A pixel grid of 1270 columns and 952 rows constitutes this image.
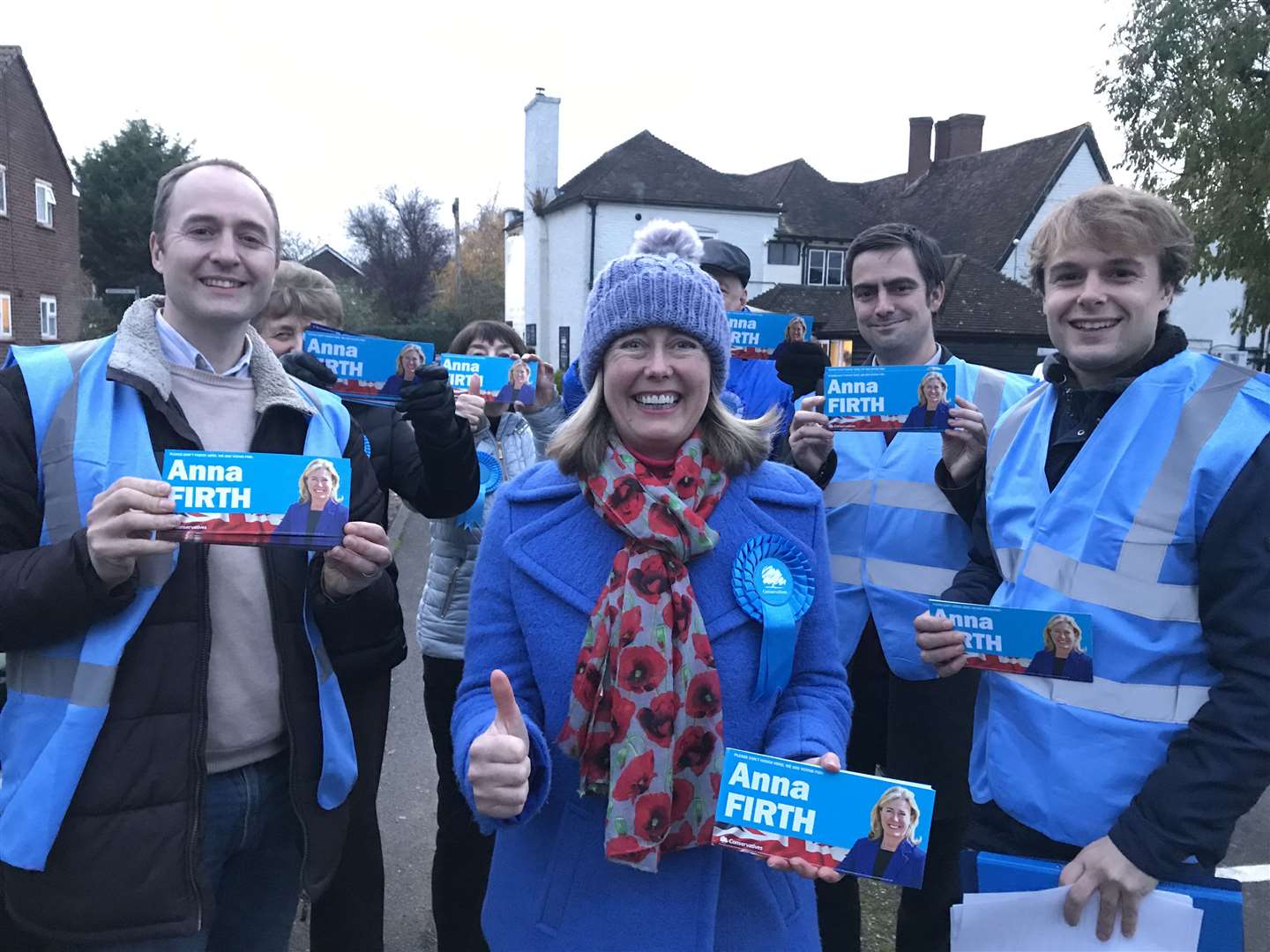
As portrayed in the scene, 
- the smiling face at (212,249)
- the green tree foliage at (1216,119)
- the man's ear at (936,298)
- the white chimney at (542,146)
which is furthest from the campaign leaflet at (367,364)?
the white chimney at (542,146)

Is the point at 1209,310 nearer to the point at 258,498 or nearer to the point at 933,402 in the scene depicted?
the point at 933,402

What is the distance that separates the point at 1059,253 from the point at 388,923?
11.8 ft

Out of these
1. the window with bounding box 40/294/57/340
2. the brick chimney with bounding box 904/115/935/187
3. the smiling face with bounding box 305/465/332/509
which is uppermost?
the brick chimney with bounding box 904/115/935/187

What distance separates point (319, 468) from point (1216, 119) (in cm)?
1373

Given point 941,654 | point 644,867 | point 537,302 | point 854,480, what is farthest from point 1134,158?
point 537,302

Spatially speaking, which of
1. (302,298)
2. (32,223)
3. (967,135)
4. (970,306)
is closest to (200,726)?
(302,298)

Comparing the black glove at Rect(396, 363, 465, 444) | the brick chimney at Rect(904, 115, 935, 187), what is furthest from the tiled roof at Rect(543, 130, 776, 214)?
the black glove at Rect(396, 363, 465, 444)

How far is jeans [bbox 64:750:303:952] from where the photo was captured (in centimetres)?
215

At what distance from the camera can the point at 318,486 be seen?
2047mm

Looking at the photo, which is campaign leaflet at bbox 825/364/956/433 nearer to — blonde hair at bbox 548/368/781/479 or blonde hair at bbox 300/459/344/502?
blonde hair at bbox 548/368/781/479

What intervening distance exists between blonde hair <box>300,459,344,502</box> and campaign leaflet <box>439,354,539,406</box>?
1.44 metres

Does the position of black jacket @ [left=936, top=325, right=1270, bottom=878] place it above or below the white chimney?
below

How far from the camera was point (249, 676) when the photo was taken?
2172 millimetres

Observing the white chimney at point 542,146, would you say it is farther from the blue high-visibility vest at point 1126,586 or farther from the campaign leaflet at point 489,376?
Result: the blue high-visibility vest at point 1126,586
